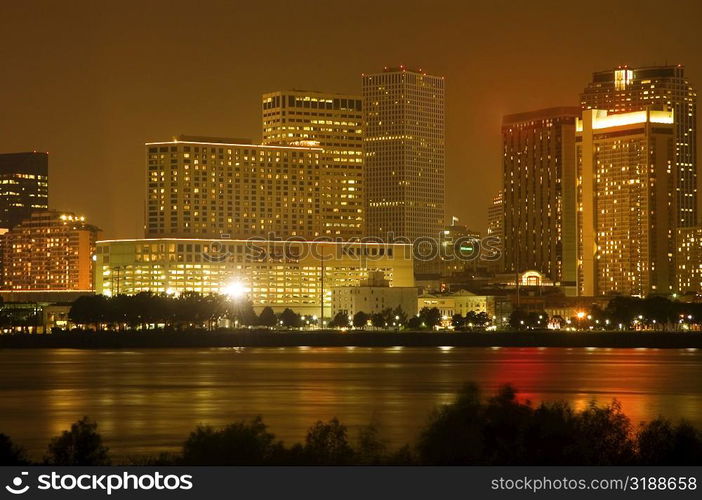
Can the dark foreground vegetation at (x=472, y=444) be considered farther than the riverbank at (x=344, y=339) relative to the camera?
No

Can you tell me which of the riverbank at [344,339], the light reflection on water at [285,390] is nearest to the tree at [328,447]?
the light reflection on water at [285,390]

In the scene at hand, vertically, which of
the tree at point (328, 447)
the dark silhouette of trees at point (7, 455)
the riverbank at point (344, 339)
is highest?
the dark silhouette of trees at point (7, 455)

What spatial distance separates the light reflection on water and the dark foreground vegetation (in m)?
12.9

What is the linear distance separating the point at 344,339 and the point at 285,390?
335 feet

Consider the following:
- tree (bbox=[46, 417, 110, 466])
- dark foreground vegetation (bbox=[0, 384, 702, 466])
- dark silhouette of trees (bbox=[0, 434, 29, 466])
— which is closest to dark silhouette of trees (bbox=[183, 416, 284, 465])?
dark foreground vegetation (bbox=[0, 384, 702, 466])

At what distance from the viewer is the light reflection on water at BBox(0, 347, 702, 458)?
55.2m

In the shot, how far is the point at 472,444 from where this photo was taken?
31.7 m

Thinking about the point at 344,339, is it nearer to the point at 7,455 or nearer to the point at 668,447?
the point at 668,447

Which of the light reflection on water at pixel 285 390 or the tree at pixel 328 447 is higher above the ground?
the tree at pixel 328 447

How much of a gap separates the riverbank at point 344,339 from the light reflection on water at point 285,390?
154ft
